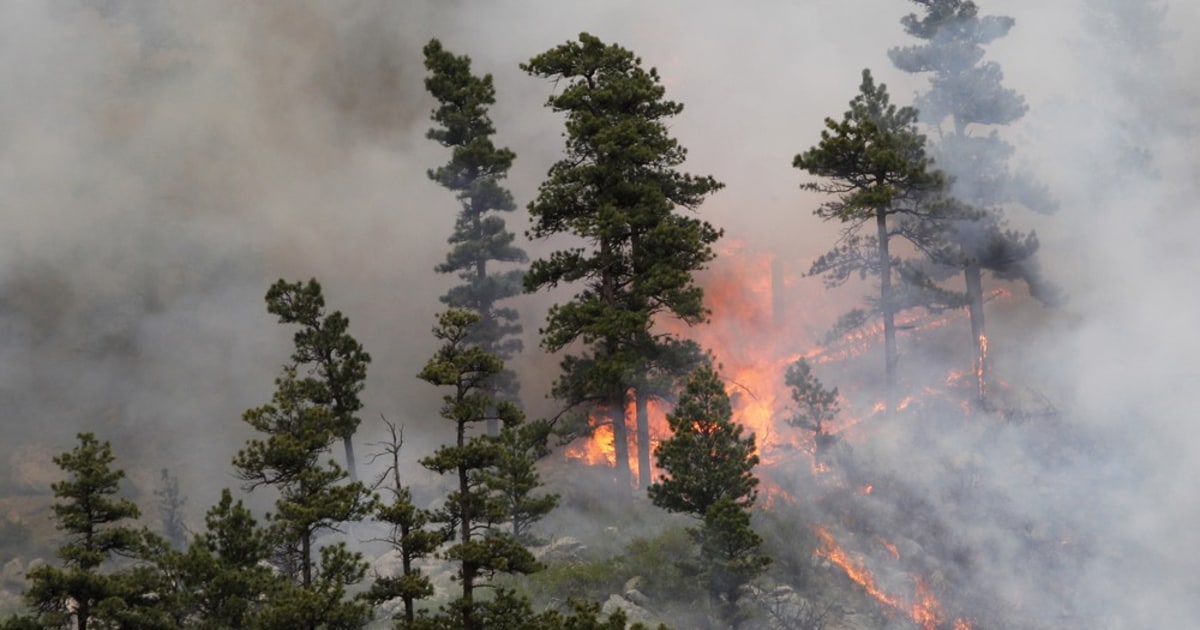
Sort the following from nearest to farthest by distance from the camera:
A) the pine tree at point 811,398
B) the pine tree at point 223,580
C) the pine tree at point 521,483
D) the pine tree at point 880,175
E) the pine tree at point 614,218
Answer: the pine tree at point 223,580, the pine tree at point 521,483, the pine tree at point 614,218, the pine tree at point 880,175, the pine tree at point 811,398

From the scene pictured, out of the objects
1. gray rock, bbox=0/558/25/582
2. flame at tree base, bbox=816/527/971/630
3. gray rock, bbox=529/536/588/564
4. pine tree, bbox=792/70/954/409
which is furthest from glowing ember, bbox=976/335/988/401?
gray rock, bbox=0/558/25/582

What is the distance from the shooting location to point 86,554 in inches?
1065

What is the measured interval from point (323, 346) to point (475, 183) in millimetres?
13364

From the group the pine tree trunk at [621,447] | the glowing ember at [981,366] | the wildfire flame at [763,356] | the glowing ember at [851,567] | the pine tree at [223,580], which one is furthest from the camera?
the wildfire flame at [763,356]

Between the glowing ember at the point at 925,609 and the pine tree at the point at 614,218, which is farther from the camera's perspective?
the pine tree at the point at 614,218

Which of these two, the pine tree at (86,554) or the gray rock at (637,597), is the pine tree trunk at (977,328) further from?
the pine tree at (86,554)

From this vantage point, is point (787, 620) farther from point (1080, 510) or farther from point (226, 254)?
point (226, 254)

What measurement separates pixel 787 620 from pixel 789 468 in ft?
35.2

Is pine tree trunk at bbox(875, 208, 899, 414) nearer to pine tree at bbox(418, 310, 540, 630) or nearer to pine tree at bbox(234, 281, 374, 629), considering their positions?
pine tree at bbox(418, 310, 540, 630)

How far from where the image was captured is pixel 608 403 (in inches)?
1563

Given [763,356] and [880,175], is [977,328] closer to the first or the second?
[880,175]

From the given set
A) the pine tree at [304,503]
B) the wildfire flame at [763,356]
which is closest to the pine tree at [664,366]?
the wildfire flame at [763,356]

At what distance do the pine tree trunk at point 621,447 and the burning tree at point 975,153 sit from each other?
15.5m

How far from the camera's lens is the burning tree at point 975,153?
45719mm
